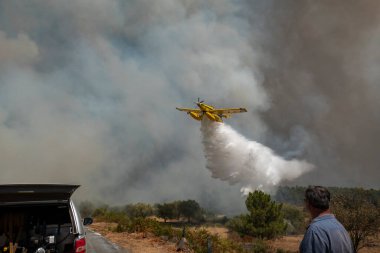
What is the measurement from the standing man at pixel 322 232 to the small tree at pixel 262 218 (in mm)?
45518

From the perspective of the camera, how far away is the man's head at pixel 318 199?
405cm

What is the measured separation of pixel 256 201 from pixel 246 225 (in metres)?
3.33

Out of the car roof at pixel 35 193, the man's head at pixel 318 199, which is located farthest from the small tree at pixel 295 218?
the man's head at pixel 318 199

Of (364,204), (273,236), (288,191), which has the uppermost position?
(288,191)

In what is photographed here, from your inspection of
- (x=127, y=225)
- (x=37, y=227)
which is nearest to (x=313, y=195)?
(x=37, y=227)

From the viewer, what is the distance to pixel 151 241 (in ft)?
65.1

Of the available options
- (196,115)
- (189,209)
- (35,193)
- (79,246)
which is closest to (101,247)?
(79,246)

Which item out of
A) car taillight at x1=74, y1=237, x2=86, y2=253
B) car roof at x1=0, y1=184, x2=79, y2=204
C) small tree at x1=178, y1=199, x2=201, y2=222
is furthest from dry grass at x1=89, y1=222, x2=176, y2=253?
small tree at x1=178, y1=199, x2=201, y2=222

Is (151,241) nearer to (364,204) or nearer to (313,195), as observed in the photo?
(313,195)

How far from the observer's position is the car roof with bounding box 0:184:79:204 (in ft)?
20.7

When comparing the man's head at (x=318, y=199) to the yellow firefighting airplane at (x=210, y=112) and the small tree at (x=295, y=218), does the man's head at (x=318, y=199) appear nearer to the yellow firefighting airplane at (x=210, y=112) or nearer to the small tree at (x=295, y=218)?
the yellow firefighting airplane at (x=210, y=112)

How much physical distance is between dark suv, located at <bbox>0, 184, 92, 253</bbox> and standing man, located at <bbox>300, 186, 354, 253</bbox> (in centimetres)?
436

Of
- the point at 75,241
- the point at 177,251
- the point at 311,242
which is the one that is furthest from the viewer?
the point at 177,251

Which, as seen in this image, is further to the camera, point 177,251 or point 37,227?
point 177,251
